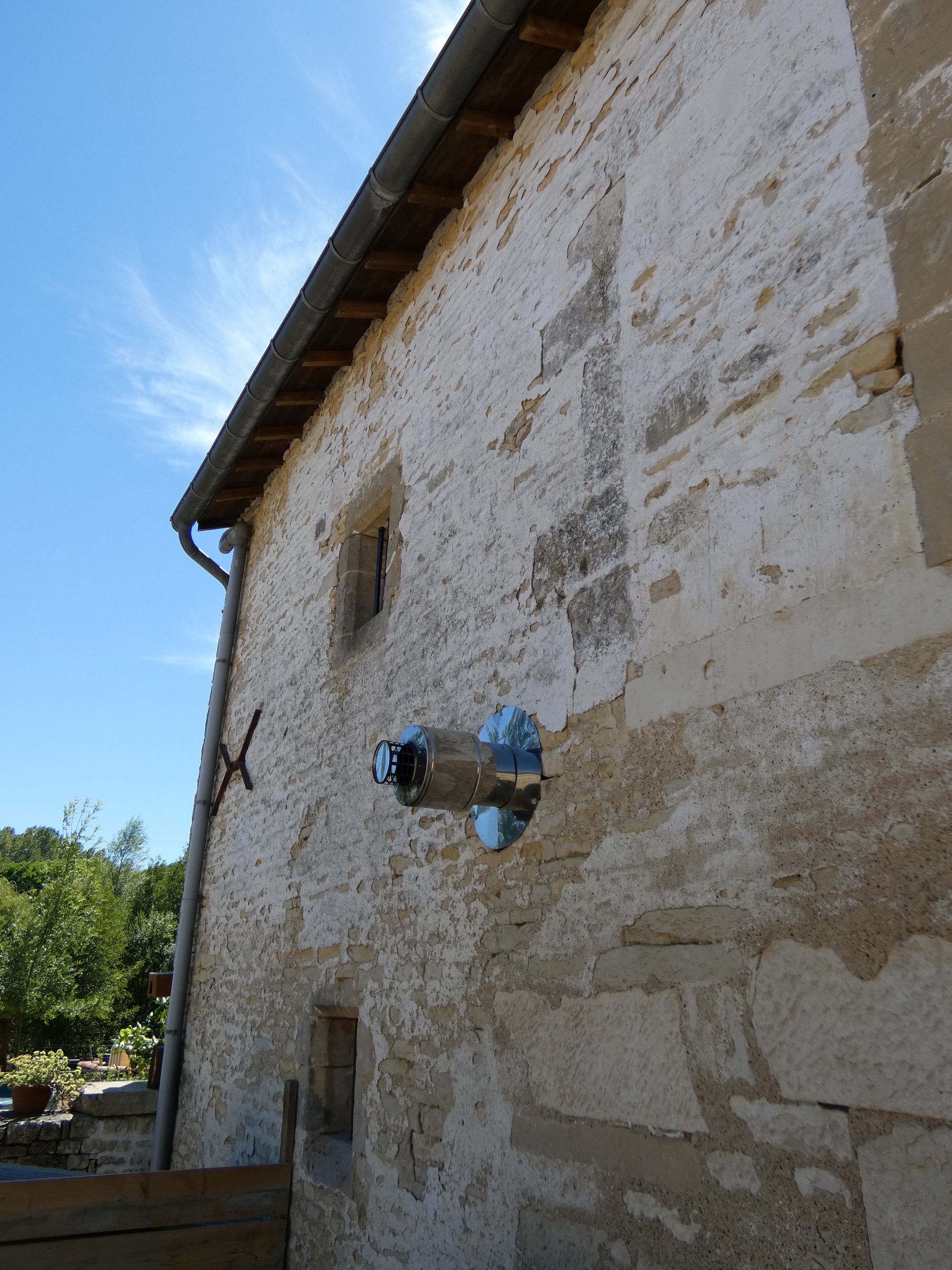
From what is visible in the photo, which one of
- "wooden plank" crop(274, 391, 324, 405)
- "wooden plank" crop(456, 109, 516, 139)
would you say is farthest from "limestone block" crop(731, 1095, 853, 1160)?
"wooden plank" crop(274, 391, 324, 405)

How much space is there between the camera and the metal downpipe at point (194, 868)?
5.63m

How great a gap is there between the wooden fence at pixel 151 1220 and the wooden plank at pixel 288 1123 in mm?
117

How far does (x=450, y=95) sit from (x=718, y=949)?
355 cm

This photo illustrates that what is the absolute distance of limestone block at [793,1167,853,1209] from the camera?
64.1 inches

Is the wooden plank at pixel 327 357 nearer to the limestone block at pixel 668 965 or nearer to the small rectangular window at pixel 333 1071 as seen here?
the small rectangular window at pixel 333 1071

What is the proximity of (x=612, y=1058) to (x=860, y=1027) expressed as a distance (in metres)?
0.75

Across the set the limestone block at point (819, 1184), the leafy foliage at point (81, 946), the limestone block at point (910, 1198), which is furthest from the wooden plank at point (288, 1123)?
the leafy foliage at point (81, 946)

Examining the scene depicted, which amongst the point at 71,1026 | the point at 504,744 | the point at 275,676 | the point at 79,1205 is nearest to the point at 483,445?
the point at 504,744

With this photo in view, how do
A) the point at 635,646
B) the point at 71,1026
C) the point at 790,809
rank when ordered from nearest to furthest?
the point at 790,809 → the point at 635,646 → the point at 71,1026

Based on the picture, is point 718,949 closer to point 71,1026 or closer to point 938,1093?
point 938,1093

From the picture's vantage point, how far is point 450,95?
149 inches

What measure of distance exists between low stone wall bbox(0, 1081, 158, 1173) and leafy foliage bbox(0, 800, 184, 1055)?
662 centimetres

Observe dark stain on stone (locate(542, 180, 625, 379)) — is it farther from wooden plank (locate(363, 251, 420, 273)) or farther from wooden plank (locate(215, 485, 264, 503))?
wooden plank (locate(215, 485, 264, 503))

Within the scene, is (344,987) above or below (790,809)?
below
